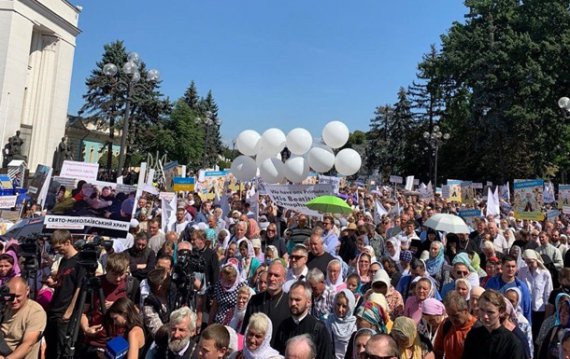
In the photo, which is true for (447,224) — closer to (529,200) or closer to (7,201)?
(529,200)

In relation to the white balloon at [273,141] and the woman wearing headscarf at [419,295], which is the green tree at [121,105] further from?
the woman wearing headscarf at [419,295]

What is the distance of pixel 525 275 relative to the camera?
6.53 meters

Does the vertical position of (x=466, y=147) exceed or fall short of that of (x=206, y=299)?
it exceeds it

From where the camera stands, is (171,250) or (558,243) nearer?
(171,250)

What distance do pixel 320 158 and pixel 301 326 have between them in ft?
29.2

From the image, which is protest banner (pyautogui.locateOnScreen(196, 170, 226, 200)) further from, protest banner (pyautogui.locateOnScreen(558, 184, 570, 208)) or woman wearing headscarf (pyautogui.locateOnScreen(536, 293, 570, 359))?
woman wearing headscarf (pyautogui.locateOnScreen(536, 293, 570, 359))

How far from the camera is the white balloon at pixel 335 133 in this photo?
12469 millimetres

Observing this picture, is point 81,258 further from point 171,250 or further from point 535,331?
point 535,331

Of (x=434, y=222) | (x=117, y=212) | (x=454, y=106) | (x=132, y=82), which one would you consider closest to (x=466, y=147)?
(x=454, y=106)

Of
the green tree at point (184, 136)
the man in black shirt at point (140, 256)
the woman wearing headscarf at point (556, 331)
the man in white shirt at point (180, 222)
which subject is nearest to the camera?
the woman wearing headscarf at point (556, 331)

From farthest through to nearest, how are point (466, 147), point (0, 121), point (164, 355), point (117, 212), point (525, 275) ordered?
1. point (466, 147)
2. point (0, 121)
3. point (117, 212)
4. point (525, 275)
5. point (164, 355)

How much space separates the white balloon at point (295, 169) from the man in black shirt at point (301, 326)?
A: 8764 mm

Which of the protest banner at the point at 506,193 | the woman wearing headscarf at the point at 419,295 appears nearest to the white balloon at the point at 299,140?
the woman wearing headscarf at the point at 419,295

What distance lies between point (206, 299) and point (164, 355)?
7.60ft
